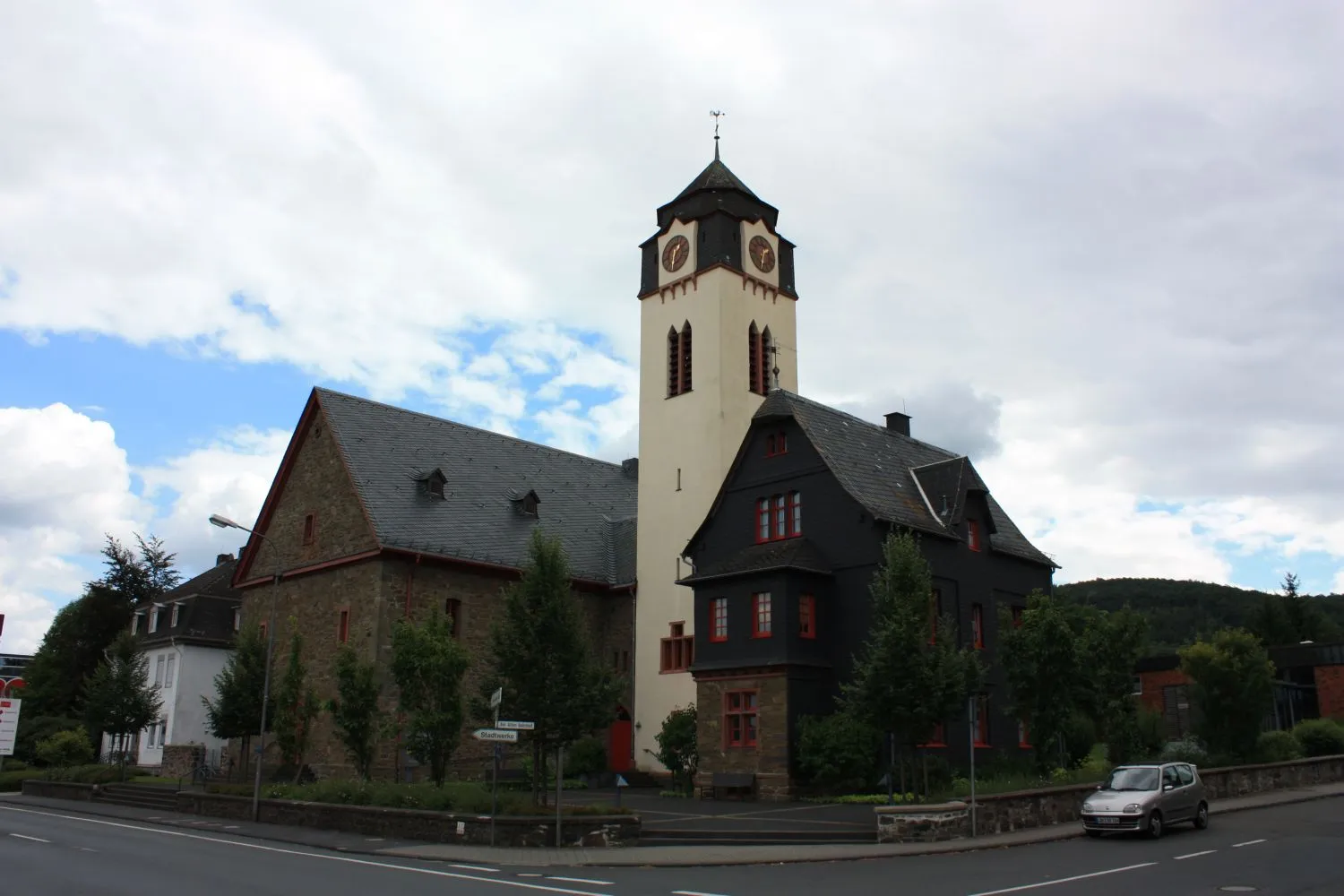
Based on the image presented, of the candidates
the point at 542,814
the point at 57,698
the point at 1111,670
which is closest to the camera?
the point at 542,814

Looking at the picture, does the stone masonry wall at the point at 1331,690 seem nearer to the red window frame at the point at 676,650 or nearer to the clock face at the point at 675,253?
the red window frame at the point at 676,650

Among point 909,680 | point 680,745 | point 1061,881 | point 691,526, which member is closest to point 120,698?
point 680,745

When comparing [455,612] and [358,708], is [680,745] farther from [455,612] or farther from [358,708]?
[358,708]

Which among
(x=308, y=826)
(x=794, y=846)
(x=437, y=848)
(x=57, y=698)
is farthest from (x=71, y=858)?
(x=57, y=698)

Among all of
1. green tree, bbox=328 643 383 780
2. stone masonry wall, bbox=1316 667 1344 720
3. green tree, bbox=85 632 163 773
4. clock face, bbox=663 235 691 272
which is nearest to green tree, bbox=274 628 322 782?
green tree, bbox=328 643 383 780

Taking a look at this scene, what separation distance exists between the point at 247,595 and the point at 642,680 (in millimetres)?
16310

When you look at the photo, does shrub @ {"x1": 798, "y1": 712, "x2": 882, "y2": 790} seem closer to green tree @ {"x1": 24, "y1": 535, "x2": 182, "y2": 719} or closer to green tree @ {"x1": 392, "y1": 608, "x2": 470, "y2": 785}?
green tree @ {"x1": 392, "y1": 608, "x2": 470, "y2": 785}

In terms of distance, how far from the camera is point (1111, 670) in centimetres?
2984

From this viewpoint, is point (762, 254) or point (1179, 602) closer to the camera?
point (762, 254)

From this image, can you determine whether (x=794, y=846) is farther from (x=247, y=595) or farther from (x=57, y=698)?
(x=57, y=698)

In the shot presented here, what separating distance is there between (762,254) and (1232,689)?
21818mm

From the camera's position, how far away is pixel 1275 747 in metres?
32.3

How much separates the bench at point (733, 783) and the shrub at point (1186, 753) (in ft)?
39.6

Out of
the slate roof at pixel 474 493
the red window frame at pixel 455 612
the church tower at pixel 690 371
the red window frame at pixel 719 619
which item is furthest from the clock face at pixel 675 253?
the red window frame at pixel 455 612
